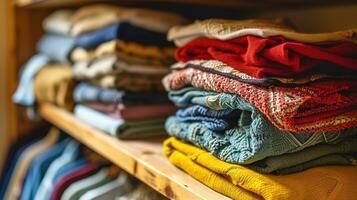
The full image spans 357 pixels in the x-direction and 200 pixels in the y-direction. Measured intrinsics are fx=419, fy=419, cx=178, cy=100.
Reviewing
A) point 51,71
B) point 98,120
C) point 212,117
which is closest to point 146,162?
point 212,117

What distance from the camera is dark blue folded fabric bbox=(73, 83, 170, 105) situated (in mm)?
735

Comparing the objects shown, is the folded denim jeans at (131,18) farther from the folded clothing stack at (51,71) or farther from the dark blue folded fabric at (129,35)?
the folded clothing stack at (51,71)

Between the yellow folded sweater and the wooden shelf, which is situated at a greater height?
the yellow folded sweater

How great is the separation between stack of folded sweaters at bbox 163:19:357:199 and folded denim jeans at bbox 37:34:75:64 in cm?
52

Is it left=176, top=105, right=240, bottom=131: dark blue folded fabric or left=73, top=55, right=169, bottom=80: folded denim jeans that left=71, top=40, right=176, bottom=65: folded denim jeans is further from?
left=176, top=105, right=240, bottom=131: dark blue folded fabric

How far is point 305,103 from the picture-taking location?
42cm

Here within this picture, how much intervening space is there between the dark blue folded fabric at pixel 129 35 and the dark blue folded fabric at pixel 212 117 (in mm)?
223

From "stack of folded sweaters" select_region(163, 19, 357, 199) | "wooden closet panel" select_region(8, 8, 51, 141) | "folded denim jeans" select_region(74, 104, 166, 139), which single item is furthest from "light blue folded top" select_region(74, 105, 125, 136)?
"wooden closet panel" select_region(8, 8, 51, 141)

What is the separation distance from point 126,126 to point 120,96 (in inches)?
2.2

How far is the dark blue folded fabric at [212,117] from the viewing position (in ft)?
1.63

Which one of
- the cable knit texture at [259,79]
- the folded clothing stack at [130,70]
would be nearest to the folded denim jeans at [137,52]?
the folded clothing stack at [130,70]

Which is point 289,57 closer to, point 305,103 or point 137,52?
point 305,103

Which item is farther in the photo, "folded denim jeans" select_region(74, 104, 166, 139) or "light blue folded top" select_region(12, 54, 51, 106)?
"light blue folded top" select_region(12, 54, 51, 106)

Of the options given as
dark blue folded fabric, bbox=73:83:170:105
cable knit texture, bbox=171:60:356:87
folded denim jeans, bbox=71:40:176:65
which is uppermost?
cable knit texture, bbox=171:60:356:87
